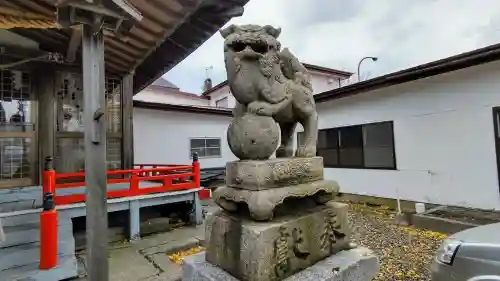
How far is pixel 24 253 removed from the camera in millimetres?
3742

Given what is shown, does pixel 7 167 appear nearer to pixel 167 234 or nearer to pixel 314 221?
pixel 167 234

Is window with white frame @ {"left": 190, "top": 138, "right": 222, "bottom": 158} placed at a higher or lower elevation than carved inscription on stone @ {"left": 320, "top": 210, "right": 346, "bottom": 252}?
higher

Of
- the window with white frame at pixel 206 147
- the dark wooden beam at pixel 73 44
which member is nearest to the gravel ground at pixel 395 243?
the dark wooden beam at pixel 73 44

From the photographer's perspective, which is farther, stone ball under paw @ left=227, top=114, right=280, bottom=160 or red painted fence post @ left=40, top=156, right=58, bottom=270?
red painted fence post @ left=40, top=156, right=58, bottom=270

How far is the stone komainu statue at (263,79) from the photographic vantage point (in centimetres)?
211

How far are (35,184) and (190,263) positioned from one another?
18.4 ft

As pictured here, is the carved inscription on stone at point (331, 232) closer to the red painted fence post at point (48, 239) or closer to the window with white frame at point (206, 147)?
the red painted fence post at point (48, 239)

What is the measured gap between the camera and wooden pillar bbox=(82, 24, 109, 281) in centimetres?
284


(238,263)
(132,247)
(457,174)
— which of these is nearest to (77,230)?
(132,247)

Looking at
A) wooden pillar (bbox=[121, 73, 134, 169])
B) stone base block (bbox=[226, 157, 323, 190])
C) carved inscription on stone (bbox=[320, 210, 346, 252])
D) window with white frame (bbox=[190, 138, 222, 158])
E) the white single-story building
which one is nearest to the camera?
stone base block (bbox=[226, 157, 323, 190])

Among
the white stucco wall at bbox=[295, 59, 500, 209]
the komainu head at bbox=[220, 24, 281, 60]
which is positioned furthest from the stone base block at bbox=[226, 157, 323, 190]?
the white stucco wall at bbox=[295, 59, 500, 209]

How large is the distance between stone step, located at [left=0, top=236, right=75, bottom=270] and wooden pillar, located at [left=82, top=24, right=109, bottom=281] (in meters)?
1.48

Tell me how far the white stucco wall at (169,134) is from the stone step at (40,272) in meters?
6.30

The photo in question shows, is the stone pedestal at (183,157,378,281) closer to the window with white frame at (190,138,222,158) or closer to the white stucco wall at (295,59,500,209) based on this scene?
the white stucco wall at (295,59,500,209)
